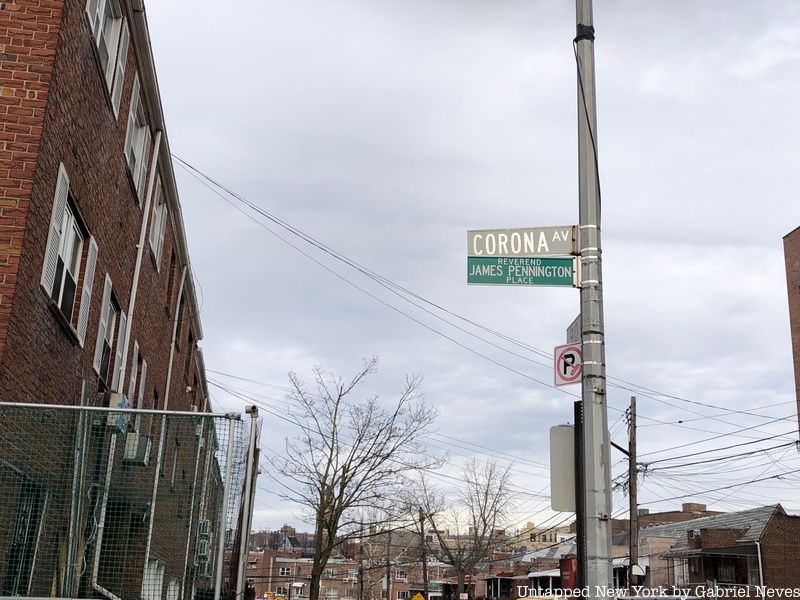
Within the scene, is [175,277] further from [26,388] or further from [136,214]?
[26,388]

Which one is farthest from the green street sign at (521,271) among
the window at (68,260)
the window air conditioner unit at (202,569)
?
the window at (68,260)

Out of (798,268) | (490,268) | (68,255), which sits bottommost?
(490,268)

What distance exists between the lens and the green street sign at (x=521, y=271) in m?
7.44

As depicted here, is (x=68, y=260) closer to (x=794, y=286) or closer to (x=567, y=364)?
(x=567, y=364)

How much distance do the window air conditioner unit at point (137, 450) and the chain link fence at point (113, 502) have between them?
1cm

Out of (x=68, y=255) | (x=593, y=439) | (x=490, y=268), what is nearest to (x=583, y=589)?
(x=593, y=439)

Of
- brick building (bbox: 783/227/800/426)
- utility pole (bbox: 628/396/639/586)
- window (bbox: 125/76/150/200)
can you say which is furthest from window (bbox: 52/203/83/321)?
brick building (bbox: 783/227/800/426)

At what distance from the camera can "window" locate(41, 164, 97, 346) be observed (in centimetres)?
991

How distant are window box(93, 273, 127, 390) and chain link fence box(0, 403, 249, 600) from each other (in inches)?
240

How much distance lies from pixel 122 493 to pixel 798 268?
42180 mm

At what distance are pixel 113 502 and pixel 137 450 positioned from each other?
18.7 inches

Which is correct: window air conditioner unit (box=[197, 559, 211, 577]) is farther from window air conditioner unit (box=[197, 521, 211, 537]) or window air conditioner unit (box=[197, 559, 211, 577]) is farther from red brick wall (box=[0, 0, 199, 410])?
red brick wall (box=[0, 0, 199, 410])

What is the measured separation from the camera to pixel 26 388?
9.23 metres

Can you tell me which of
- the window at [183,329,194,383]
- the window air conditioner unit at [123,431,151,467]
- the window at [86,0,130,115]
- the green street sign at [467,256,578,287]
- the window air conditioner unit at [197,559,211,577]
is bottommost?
the window air conditioner unit at [197,559,211,577]
